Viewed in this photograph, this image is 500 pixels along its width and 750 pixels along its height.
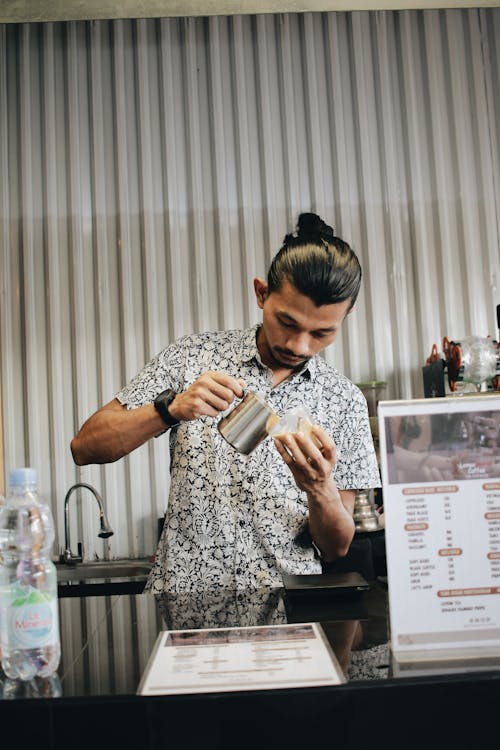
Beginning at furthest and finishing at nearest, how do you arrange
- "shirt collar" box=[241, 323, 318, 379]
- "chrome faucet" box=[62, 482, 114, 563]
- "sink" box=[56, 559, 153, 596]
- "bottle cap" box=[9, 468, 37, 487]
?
"chrome faucet" box=[62, 482, 114, 563], "sink" box=[56, 559, 153, 596], "shirt collar" box=[241, 323, 318, 379], "bottle cap" box=[9, 468, 37, 487]

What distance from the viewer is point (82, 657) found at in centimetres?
105

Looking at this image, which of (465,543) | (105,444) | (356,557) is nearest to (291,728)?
(465,543)

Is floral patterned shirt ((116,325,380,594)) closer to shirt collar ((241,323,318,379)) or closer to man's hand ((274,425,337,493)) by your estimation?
shirt collar ((241,323,318,379))

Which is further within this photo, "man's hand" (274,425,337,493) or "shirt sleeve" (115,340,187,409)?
"shirt sleeve" (115,340,187,409)

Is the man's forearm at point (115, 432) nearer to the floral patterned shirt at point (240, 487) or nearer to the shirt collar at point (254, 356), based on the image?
the floral patterned shirt at point (240, 487)

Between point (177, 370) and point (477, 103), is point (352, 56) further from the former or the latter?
point (177, 370)

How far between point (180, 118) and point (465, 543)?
3124 mm

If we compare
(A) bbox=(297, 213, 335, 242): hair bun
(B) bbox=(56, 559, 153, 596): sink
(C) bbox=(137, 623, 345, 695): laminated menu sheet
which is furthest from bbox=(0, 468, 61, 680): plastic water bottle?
(B) bbox=(56, 559, 153, 596): sink

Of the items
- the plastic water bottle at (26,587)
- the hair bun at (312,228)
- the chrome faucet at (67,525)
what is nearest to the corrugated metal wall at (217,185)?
the chrome faucet at (67,525)

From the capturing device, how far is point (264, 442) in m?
1.76

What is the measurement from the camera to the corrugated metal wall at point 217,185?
354 cm

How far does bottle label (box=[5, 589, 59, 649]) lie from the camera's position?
0.88 meters

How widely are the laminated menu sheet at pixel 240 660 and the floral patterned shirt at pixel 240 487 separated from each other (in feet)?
1.89

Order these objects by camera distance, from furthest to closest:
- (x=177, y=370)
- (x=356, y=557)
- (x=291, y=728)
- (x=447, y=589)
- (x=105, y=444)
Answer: (x=356, y=557) < (x=177, y=370) < (x=105, y=444) < (x=447, y=589) < (x=291, y=728)
